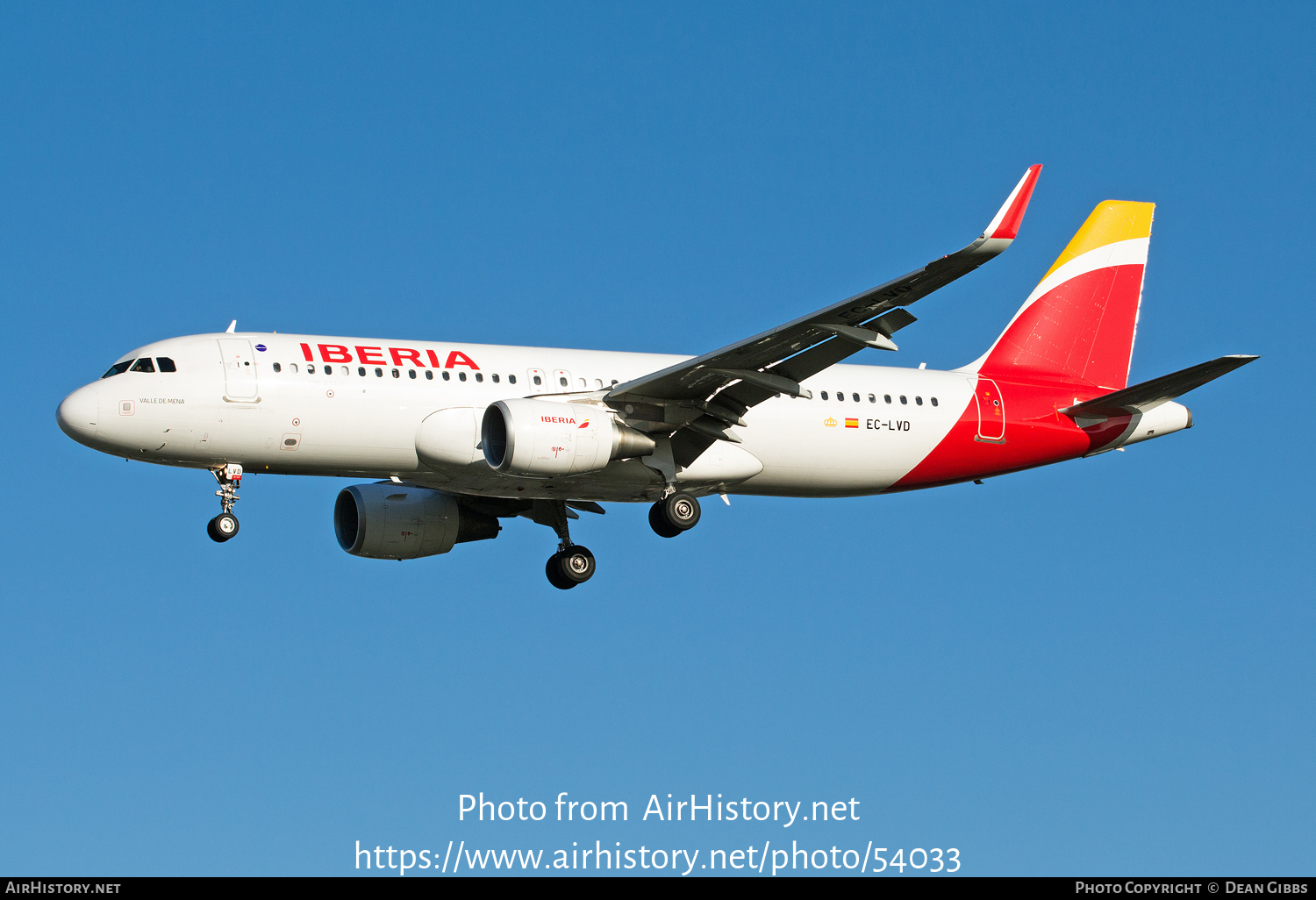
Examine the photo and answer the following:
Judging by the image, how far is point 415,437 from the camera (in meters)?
33.2

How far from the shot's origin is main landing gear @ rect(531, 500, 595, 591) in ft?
125

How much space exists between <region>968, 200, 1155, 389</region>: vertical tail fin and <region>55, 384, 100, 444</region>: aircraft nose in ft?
64.3

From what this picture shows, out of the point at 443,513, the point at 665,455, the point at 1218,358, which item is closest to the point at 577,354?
the point at 665,455

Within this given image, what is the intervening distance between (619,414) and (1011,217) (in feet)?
32.7

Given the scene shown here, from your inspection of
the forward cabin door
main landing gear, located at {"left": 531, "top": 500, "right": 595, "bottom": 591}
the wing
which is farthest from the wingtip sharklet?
main landing gear, located at {"left": 531, "top": 500, "right": 595, "bottom": 591}

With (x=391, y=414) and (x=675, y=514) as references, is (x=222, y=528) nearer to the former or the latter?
(x=391, y=414)

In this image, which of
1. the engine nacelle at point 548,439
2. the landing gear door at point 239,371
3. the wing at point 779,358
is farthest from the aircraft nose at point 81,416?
the wing at point 779,358

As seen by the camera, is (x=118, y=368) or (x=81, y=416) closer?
(x=81, y=416)

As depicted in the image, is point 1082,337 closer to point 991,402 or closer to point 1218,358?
point 991,402

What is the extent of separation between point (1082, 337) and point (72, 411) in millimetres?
22877

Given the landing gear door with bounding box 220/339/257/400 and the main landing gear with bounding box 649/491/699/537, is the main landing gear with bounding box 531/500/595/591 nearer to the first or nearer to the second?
the main landing gear with bounding box 649/491/699/537

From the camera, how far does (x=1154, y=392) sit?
123 ft

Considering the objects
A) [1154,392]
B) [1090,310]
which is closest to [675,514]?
[1154,392]
